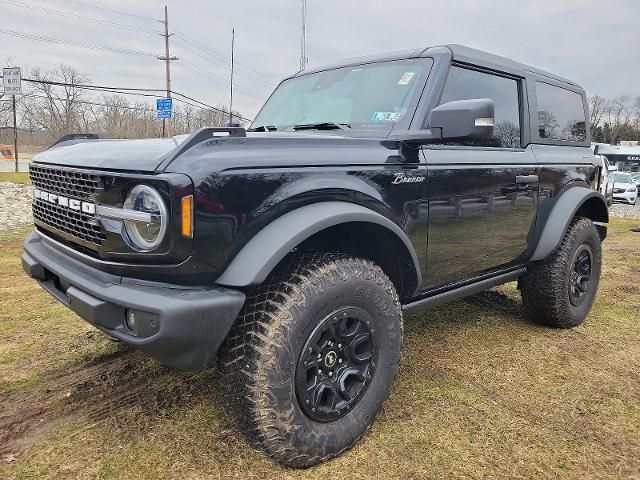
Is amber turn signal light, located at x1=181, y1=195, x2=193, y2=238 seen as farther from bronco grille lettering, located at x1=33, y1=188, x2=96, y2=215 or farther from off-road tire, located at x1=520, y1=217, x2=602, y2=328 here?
off-road tire, located at x1=520, y1=217, x2=602, y2=328

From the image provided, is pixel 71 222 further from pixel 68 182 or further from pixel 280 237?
pixel 280 237

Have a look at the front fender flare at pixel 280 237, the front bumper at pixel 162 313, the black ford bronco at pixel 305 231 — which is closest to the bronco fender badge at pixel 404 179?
the black ford bronco at pixel 305 231

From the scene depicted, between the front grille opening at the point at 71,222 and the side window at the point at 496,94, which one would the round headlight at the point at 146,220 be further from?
the side window at the point at 496,94

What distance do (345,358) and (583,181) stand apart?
9.56ft

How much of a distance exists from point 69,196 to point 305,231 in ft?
3.63

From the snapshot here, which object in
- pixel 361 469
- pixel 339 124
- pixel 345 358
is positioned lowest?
pixel 361 469

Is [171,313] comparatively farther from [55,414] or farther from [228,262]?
[55,414]

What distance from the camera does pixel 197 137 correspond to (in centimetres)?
198

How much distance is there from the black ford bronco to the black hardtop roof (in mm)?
18

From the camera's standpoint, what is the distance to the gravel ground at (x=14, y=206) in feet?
29.4

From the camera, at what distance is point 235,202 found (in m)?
1.97

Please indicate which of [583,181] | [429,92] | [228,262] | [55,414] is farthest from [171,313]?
[583,181]

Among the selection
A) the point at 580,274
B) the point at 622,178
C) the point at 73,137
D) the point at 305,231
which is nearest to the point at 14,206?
the point at 73,137

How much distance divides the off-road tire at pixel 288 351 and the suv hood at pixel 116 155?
2.26 ft
